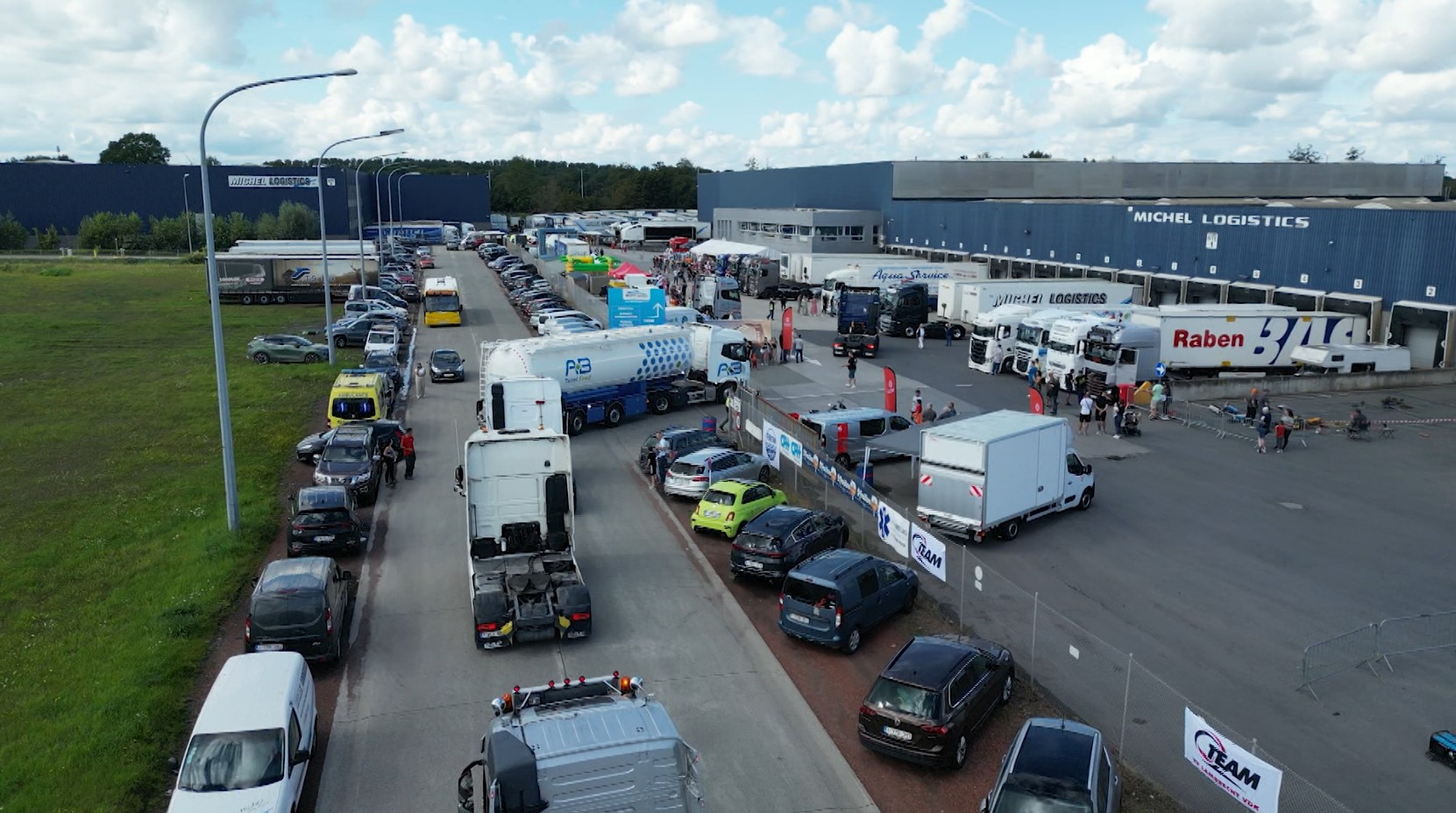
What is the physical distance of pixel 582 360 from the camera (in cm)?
3300

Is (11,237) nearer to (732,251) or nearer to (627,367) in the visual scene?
(732,251)

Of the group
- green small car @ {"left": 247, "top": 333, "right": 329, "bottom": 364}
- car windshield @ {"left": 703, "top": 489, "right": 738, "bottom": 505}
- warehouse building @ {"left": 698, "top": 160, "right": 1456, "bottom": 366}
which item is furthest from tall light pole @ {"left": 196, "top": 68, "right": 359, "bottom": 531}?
warehouse building @ {"left": 698, "top": 160, "right": 1456, "bottom": 366}

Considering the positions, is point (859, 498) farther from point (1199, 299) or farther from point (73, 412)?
point (1199, 299)

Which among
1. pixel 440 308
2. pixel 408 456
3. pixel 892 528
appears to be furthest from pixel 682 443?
pixel 440 308

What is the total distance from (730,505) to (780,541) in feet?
10.8

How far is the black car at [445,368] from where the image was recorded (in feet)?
135

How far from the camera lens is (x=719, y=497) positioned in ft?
74.0

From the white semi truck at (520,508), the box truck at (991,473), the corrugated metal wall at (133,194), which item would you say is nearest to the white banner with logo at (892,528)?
the box truck at (991,473)

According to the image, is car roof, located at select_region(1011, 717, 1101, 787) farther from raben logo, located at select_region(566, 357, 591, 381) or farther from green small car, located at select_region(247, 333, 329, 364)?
green small car, located at select_region(247, 333, 329, 364)

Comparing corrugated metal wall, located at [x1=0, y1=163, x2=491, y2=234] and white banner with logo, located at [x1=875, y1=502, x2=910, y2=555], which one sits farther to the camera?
corrugated metal wall, located at [x1=0, y1=163, x2=491, y2=234]

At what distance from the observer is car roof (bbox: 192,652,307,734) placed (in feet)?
37.5

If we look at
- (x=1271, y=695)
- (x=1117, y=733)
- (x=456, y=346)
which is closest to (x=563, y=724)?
(x=1117, y=733)

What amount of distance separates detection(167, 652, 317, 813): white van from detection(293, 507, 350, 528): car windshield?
7946 millimetres

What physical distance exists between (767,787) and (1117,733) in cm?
498
